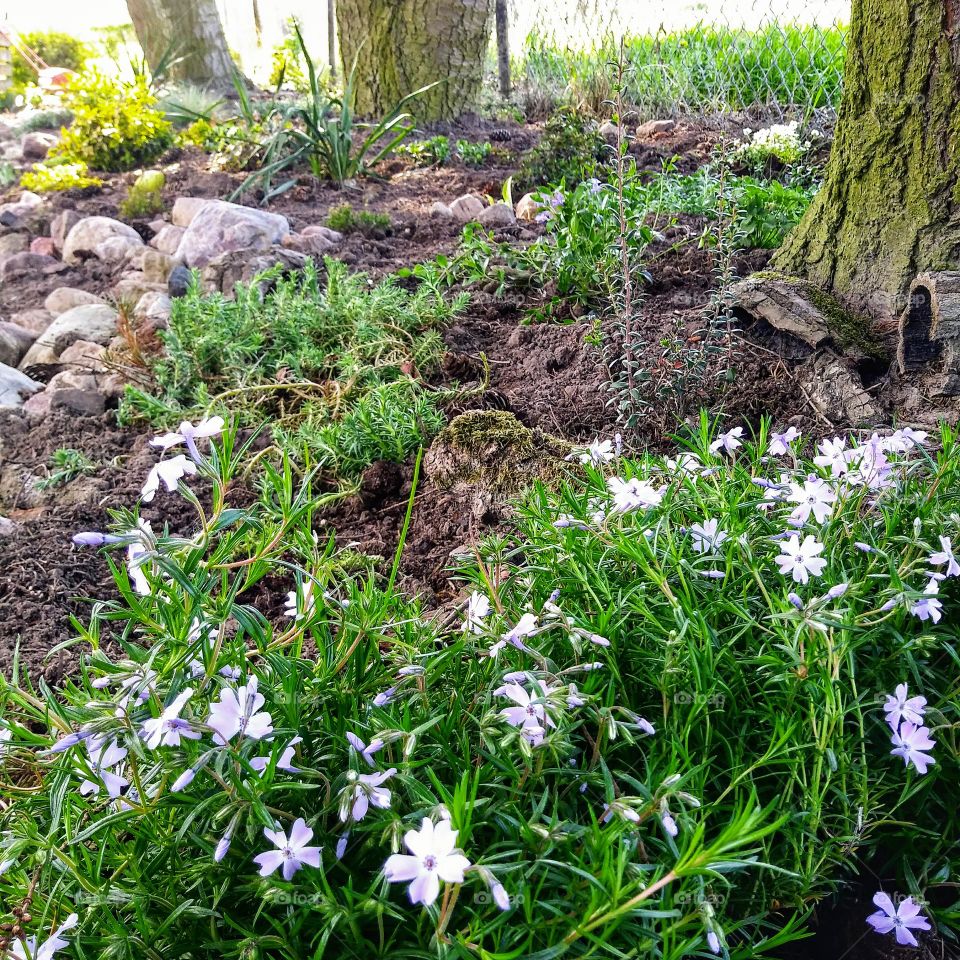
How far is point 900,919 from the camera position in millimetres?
1383

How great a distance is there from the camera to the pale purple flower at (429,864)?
971 mm

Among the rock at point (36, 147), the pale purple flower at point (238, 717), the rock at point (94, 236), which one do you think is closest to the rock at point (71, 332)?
the rock at point (94, 236)

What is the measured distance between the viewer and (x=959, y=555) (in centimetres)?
163

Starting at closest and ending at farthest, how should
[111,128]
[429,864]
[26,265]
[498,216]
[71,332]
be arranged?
[429,864] < [71,332] < [498,216] < [26,265] < [111,128]

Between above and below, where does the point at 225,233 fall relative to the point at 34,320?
above

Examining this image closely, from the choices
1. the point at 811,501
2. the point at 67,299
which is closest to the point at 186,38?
the point at 67,299

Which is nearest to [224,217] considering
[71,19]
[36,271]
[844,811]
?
[36,271]

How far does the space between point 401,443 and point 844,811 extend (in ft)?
6.73

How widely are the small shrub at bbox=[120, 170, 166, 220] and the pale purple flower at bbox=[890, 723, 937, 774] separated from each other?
6.59 m

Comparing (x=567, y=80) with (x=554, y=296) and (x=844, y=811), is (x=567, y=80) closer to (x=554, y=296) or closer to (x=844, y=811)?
(x=554, y=296)

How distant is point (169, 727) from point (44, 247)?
6432 millimetres

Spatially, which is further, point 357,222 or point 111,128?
point 111,128

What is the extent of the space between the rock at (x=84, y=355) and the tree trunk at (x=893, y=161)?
3.42m

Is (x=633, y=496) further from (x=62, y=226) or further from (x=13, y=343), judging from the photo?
(x=62, y=226)
